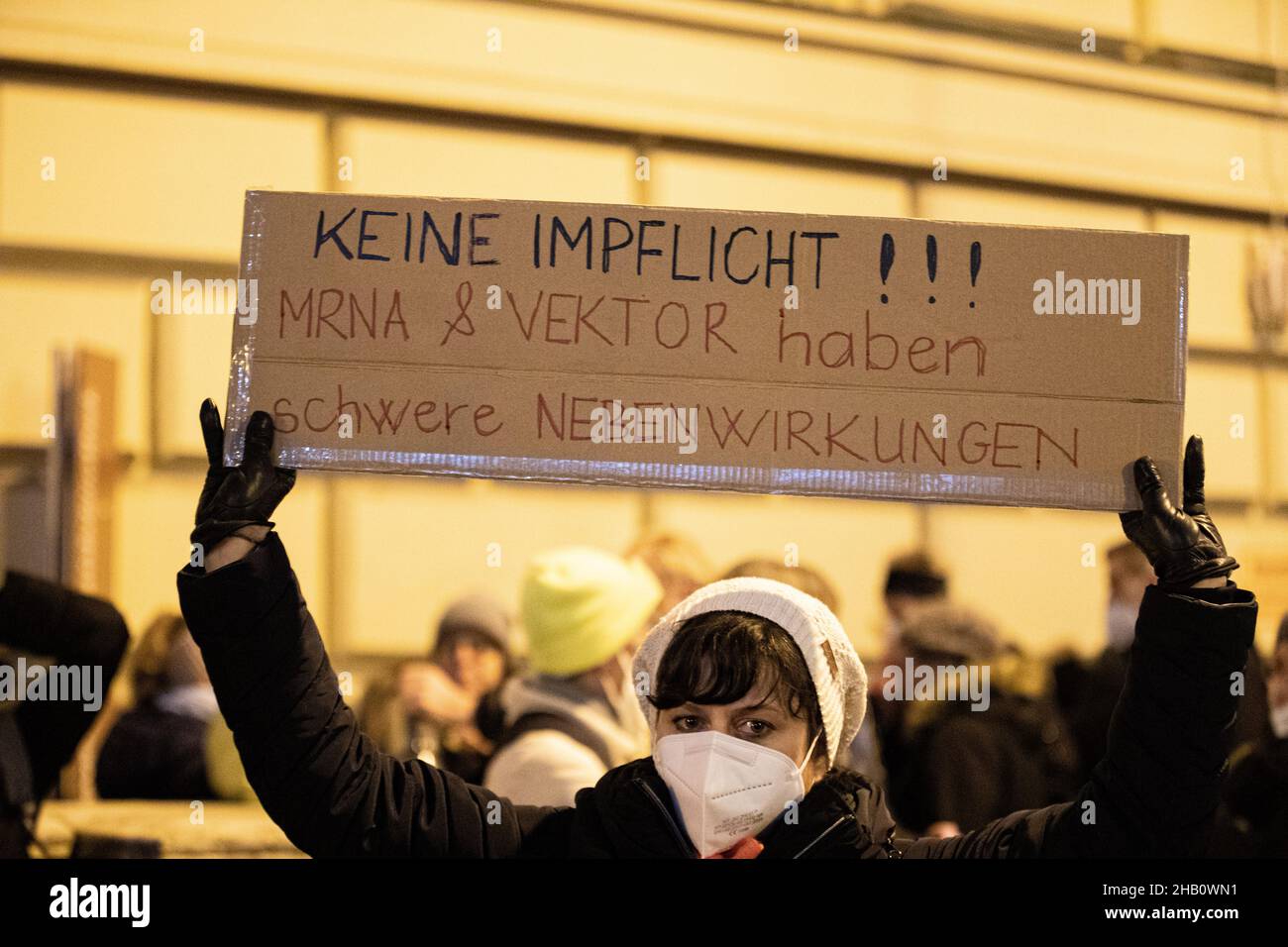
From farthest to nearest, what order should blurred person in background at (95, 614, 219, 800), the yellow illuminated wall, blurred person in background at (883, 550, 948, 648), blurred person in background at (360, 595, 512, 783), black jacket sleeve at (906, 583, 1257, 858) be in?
1. the yellow illuminated wall
2. blurred person in background at (883, 550, 948, 648)
3. blurred person in background at (360, 595, 512, 783)
4. blurred person in background at (95, 614, 219, 800)
5. black jacket sleeve at (906, 583, 1257, 858)

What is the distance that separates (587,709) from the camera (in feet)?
11.2

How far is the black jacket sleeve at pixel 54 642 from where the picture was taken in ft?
10.8

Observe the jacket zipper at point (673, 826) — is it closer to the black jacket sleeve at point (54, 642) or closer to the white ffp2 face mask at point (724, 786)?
the white ffp2 face mask at point (724, 786)

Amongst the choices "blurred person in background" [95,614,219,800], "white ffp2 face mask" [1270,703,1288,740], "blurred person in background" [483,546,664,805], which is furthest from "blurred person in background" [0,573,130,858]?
"white ffp2 face mask" [1270,703,1288,740]

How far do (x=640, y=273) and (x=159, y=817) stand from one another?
2.23m

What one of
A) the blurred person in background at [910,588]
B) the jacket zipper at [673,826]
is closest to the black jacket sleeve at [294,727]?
the jacket zipper at [673,826]

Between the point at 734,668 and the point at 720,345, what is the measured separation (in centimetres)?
50

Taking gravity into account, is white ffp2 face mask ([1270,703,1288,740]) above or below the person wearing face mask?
below

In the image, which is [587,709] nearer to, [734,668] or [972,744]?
[734,668]

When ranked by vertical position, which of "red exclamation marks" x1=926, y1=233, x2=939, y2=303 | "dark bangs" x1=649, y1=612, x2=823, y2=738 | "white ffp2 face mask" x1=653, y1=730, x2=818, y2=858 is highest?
"red exclamation marks" x1=926, y1=233, x2=939, y2=303

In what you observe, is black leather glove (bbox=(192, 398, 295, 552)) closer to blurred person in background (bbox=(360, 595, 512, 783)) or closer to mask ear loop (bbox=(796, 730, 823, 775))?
mask ear loop (bbox=(796, 730, 823, 775))

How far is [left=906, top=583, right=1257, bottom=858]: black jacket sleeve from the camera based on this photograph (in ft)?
7.00

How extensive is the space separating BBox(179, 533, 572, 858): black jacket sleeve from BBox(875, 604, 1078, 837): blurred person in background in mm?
2181

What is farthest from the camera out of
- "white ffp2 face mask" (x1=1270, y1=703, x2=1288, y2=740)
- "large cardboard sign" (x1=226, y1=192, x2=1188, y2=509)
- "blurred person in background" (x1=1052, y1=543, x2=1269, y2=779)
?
"blurred person in background" (x1=1052, y1=543, x2=1269, y2=779)
